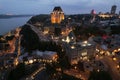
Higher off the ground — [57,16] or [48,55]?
[57,16]

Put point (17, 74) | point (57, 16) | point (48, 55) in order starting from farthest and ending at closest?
point (57, 16), point (48, 55), point (17, 74)

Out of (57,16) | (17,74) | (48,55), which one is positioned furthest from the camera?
(57,16)

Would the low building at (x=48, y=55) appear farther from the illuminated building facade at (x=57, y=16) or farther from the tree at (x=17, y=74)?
the illuminated building facade at (x=57, y=16)

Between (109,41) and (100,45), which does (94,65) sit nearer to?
(100,45)

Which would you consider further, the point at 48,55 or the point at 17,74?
the point at 48,55

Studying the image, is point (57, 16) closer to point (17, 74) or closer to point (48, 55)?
point (48, 55)

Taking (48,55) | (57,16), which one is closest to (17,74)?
(48,55)

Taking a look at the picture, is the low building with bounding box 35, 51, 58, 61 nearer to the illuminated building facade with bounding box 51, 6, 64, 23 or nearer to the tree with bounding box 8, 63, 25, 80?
the tree with bounding box 8, 63, 25, 80

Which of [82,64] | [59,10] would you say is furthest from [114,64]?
[59,10]

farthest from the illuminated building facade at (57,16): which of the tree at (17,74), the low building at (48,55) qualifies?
the tree at (17,74)

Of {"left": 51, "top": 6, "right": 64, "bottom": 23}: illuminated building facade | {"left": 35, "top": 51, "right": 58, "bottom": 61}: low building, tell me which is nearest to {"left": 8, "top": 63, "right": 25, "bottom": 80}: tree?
{"left": 35, "top": 51, "right": 58, "bottom": 61}: low building

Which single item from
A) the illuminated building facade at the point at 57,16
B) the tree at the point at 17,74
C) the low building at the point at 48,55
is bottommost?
the tree at the point at 17,74
